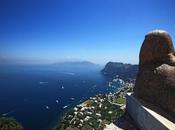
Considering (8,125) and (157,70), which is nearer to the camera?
(157,70)

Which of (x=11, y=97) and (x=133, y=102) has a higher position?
(x=133, y=102)

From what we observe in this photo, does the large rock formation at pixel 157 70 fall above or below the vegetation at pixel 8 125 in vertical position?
above

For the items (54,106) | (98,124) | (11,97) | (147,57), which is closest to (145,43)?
(147,57)

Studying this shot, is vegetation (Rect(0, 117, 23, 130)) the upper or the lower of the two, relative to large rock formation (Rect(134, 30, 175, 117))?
lower

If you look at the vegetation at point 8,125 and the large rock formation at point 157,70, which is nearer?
the large rock formation at point 157,70

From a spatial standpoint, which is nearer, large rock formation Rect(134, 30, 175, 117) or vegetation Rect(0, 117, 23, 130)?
large rock formation Rect(134, 30, 175, 117)

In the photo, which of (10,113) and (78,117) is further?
(10,113)

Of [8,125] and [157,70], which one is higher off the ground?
[157,70]

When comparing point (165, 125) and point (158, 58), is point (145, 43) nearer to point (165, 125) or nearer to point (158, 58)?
→ point (158, 58)
